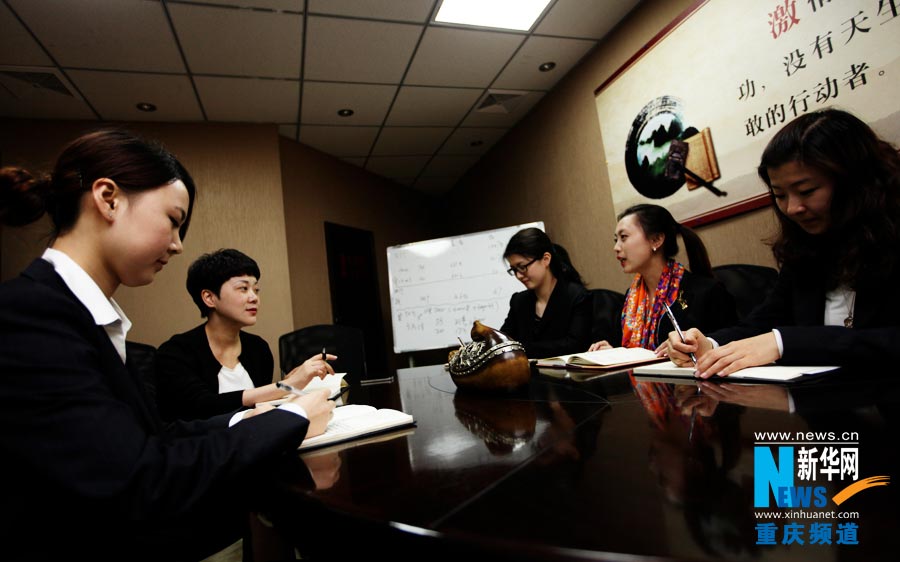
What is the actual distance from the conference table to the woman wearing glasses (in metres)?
1.46

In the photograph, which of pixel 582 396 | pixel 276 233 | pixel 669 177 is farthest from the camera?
pixel 276 233

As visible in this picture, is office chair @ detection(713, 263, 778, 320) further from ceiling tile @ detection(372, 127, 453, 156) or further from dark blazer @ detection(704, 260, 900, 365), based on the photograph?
ceiling tile @ detection(372, 127, 453, 156)

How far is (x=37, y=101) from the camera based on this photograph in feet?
10.5

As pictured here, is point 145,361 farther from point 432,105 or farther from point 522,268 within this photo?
point 432,105

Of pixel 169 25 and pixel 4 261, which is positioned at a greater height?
pixel 169 25

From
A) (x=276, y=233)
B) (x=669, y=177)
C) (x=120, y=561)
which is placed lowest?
(x=120, y=561)

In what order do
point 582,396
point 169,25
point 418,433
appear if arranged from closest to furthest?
1. point 418,433
2. point 582,396
3. point 169,25

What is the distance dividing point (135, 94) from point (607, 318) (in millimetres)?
3536

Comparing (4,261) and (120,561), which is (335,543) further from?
(4,261)

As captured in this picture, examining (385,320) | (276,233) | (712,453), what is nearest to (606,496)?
(712,453)

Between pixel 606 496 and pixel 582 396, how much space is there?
22.6 inches

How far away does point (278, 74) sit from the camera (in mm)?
3162

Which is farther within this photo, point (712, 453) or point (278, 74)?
point (278, 74)

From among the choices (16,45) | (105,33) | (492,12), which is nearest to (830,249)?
(492,12)
